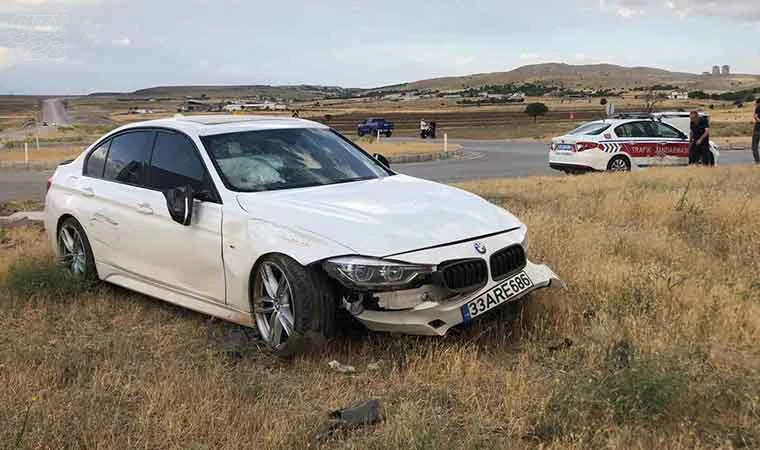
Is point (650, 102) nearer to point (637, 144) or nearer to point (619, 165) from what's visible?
point (637, 144)

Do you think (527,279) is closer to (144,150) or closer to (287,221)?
(287,221)

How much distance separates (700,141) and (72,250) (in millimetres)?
15652

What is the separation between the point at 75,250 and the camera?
6922mm

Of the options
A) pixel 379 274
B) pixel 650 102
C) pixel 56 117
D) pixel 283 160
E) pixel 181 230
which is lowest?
pixel 379 274

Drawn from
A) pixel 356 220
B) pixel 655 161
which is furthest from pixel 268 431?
pixel 655 161

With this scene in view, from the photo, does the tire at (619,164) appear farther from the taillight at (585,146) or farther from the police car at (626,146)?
the taillight at (585,146)

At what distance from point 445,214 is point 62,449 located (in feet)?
8.70

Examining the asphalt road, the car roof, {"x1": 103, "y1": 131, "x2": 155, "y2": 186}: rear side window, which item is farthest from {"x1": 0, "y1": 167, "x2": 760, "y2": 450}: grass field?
the asphalt road

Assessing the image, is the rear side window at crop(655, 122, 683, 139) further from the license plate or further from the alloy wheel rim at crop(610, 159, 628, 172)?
the license plate

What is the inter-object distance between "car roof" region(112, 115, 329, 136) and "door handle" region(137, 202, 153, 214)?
647 millimetres

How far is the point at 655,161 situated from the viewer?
1873cm

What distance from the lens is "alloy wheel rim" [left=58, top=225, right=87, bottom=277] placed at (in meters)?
6.80

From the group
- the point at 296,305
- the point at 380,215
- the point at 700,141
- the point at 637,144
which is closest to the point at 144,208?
the point at 296,305

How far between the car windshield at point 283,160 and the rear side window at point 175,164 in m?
0.14
